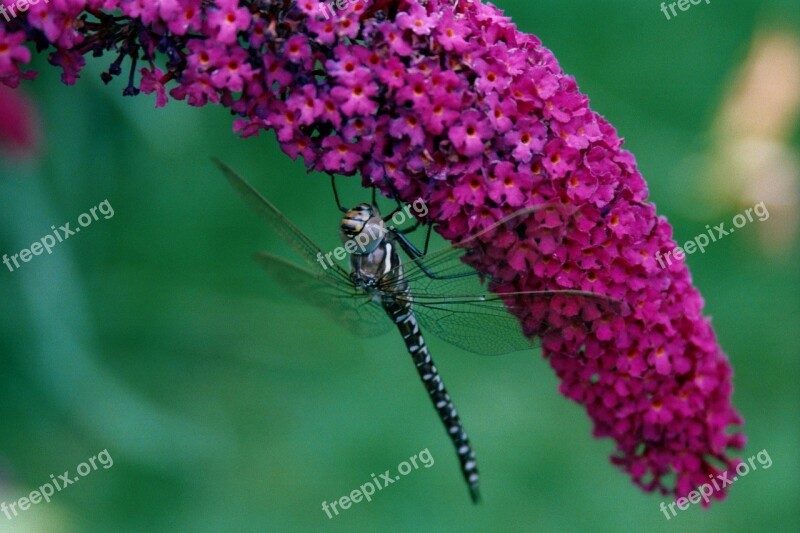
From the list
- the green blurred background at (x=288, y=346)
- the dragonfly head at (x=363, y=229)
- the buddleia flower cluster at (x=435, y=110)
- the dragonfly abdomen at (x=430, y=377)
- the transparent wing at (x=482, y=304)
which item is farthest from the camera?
the green blurred background at (x=288, y=346)

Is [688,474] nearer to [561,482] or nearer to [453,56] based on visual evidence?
[453,56]

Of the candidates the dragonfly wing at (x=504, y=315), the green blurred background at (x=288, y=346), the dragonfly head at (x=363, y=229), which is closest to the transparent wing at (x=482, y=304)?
the dragonfly wing at (x=504, y=315)

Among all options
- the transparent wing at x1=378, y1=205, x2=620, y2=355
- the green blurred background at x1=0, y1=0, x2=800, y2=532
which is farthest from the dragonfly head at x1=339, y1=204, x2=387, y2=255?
the green blurred background at x1=0, y1=0, x2=800, y2=532

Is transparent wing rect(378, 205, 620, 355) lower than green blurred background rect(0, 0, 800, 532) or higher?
lower

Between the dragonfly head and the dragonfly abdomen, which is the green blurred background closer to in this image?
the dragonfly abdomen

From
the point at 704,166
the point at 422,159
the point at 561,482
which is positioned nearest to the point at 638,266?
the point at 422,159

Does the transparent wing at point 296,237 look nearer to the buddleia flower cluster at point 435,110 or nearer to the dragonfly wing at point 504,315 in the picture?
the dragonfly wing at point 504,315

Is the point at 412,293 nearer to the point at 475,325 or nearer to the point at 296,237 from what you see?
the point at 475,325

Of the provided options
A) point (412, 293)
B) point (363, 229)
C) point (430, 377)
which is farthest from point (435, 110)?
point (430, 377)
